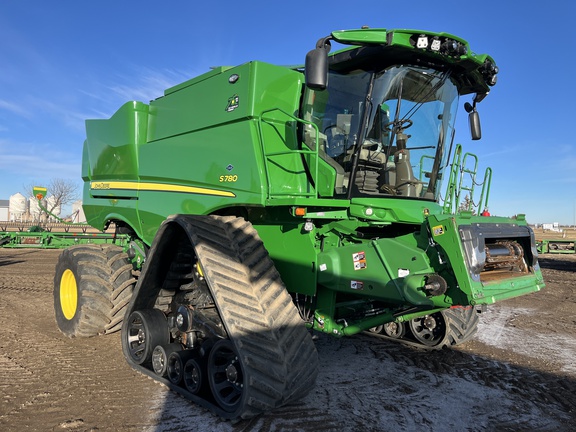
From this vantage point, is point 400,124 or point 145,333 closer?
point 400,124

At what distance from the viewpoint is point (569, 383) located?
14.5 feet

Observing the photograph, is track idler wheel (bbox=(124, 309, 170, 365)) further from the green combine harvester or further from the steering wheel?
the steering wheel

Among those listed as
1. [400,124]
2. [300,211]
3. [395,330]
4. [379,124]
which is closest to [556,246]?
[395,330]

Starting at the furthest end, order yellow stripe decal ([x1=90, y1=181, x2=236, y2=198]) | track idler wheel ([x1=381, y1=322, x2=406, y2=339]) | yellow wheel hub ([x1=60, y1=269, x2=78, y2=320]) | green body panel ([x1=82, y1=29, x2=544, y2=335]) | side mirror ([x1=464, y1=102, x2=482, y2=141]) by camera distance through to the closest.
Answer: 1. yellow wheel hub ([x1=60, y1=269, x2=78, y2=320])
2. track idler wheel ([x1=381, y1=322, x2=406, y2=339])
3. side mirror ([x1=464, y1=102, x2=482, y2=141])
4. yellow stripe decal ([x1=90, y1=181, x2=236, y2=198])
5. green body panel ([x1=82, y1=29, x2=544, y2=335])

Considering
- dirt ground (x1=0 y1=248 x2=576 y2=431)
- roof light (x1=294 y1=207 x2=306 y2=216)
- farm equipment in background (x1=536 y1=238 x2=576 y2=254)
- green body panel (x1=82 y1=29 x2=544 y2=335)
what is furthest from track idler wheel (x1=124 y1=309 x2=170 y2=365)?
farm equipment in background (x1=536 y1=238 x2=576 y2=254)

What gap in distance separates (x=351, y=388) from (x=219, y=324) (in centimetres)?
140

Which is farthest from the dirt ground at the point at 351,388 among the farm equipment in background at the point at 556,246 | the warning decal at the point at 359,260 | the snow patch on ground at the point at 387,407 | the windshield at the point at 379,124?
the farm equipment in background at the point at 556,246

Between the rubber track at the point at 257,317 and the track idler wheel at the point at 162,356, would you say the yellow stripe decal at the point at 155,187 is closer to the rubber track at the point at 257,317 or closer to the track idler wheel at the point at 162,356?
the rubber track at the point at 257,317

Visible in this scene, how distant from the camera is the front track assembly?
3211 millimetres

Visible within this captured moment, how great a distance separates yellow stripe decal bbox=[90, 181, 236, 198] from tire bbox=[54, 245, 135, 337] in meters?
0.87

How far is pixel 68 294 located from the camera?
6.14 metres

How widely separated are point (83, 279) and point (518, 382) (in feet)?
16.5

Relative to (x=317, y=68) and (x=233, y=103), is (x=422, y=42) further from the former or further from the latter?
(x=233, y=103)

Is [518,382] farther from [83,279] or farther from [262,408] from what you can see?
[83,279]
